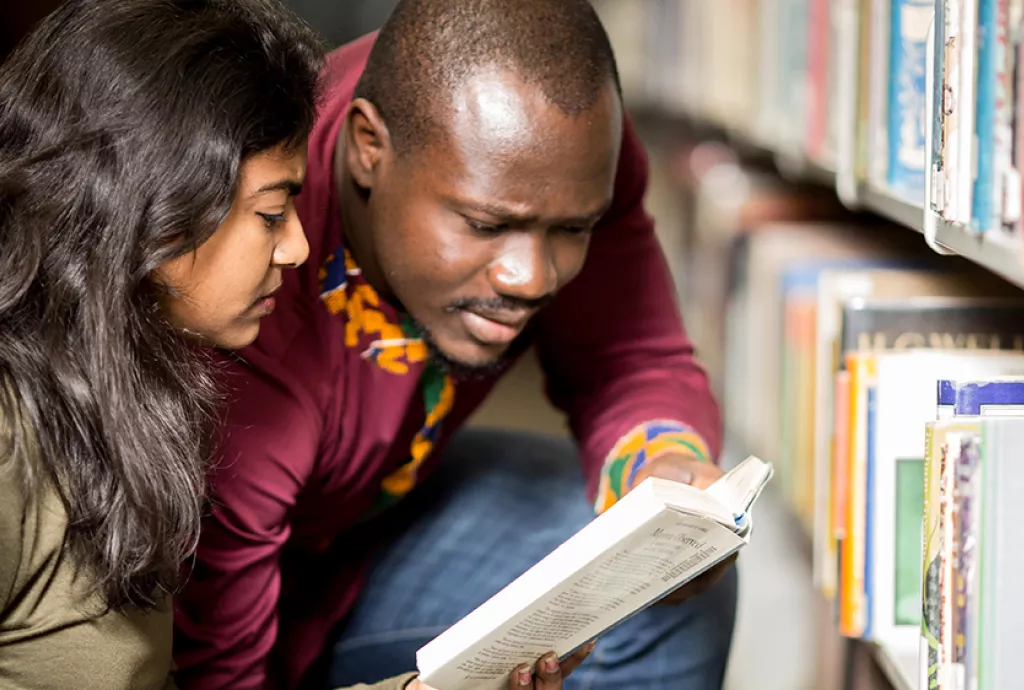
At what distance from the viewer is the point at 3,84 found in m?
0.93

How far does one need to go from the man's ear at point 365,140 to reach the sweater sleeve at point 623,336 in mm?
338

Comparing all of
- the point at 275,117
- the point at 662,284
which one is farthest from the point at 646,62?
the point at 275,117

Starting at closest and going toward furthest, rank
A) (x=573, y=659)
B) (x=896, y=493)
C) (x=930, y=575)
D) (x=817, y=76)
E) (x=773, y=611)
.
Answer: (x=930, y=575) → (x=573, y=659) → (x=896, y=493) → (x=817, y=76) → (x=773, y=611)

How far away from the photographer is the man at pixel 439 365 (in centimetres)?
110

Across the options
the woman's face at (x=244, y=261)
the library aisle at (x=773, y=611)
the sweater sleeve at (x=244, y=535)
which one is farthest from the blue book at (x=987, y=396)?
the library aisle at (x=773, y=611)

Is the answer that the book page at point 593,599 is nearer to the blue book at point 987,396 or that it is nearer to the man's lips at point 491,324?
the blue book at point 987,396

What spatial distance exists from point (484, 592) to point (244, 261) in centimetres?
62

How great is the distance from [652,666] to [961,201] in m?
0.70

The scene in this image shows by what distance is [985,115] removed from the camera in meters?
0.87

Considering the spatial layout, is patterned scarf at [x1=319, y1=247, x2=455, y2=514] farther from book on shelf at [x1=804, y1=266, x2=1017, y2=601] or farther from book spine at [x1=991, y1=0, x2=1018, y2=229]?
book spine at [x1=991, y1=0, x2=1018, y2=229]

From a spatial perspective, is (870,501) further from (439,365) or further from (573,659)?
(439,365)

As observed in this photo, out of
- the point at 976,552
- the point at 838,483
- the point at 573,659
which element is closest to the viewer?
the point at 976,552

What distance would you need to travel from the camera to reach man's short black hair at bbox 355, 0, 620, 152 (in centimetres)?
109

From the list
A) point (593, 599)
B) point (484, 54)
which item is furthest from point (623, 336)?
point (593, 599)
